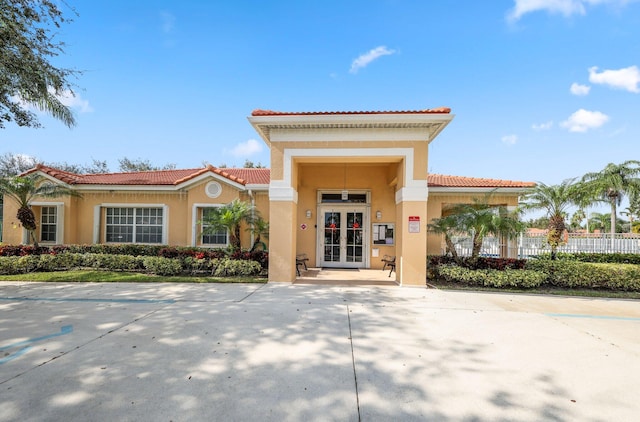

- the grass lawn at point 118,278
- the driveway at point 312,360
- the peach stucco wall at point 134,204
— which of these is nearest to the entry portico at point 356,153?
the grass lawn at point 118,278

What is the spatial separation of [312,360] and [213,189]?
9786 millimetres

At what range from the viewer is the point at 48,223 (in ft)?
42.4

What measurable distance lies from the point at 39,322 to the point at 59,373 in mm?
2670

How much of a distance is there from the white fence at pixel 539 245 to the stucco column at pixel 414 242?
235 centimetres

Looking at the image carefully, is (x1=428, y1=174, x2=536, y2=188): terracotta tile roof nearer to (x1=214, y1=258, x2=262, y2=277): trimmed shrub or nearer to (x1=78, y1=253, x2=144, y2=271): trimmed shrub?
(x1=214, y1=258, x2=262, y2=277): trimmed shrub

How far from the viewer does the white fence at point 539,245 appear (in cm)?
1193

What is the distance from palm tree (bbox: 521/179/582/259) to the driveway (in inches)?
156

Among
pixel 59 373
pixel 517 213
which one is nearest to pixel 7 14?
pixel 59 373

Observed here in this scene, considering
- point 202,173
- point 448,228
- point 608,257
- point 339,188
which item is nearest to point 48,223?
point 202,173

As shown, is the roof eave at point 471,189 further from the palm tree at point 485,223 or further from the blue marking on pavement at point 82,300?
the blue marking on pavement at point 82,300

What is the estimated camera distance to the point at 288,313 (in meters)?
6.08

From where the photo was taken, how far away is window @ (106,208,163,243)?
12.9m

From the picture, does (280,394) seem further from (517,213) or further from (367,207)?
(517,213)

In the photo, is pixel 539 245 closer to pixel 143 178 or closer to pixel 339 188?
pixel 339 188
